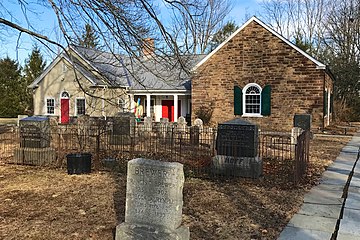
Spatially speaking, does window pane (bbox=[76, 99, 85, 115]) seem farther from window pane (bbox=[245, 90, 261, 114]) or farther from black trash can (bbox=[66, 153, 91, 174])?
black trash can (bbox=[66, 153, 91, 174])

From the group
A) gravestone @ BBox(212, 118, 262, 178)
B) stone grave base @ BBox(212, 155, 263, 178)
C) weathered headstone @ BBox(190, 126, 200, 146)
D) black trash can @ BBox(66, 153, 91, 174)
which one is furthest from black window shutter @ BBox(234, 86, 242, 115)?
black trash can @ BBox(66, 153, 91, 174)

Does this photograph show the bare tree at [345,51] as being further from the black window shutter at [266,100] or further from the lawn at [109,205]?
the lawn at [109,205]

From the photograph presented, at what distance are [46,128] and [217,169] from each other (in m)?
5.46

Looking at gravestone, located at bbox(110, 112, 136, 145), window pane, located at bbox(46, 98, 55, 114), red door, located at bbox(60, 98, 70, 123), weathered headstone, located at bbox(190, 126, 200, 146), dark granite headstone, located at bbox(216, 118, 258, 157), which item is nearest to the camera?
dark granite headstone, located at bbox(216, 118, 258, 157)

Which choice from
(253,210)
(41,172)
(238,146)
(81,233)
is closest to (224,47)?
(238,146)

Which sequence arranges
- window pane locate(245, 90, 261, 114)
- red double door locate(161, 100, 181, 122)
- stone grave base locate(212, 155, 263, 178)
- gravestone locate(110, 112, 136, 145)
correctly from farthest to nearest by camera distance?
red double door locate(161, 100, 181, 122) → window pane locate(245, 90, 261, 114) → gravestone locate(110, 112, 136, 145) → stone grave base locate(212, 155, 263, 178)

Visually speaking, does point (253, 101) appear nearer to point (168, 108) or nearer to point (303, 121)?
point (303, 121)

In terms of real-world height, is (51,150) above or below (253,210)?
above

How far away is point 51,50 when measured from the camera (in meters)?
7.09

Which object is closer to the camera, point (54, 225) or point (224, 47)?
point (54, 225)

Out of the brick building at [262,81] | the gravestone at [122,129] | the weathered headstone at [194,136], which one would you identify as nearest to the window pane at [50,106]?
the brick building at [262,81]

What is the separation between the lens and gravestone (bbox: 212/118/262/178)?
8492 mm

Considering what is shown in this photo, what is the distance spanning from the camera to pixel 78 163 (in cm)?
870

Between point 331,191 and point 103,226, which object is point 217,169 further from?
point 103,226
